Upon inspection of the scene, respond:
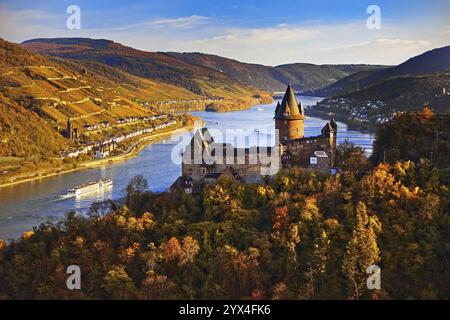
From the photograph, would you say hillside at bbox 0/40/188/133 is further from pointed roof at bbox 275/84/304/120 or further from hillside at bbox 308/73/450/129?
pointed roof at bbox 275/84/304/120

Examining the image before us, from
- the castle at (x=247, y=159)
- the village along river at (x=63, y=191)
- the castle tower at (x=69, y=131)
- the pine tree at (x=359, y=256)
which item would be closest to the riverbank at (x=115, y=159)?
the village along river at (x=63, y=191)

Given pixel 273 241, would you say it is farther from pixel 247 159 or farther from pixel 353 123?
pixel 353 123

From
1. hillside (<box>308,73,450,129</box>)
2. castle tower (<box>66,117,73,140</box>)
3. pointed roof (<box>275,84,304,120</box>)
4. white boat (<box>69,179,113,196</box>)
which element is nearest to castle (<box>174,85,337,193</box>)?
pointed roof (<box>275,84,304,120</box>)

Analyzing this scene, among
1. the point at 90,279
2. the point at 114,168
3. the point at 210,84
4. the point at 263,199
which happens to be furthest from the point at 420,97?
the point at 210,84

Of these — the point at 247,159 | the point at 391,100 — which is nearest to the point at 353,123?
the point at 391,100

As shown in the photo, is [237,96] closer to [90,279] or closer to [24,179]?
[24,179]

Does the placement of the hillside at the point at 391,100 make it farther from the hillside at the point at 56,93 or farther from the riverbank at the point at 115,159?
the hillside at the point at 56,93
